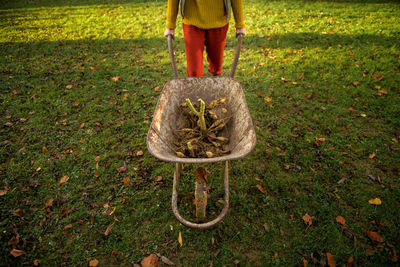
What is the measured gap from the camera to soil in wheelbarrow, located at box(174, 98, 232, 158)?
6.22ft

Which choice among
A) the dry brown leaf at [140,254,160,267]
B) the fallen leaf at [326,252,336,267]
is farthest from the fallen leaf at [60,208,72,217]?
the fallen leaf at [326,252,336,267]

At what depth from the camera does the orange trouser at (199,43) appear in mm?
2492

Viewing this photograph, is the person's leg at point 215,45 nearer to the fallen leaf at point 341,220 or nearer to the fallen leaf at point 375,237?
the fallen leaf at point 341,220

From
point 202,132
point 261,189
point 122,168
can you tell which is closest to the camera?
point 202,132

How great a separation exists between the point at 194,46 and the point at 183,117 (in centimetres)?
95

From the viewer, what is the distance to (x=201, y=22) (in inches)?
94.3

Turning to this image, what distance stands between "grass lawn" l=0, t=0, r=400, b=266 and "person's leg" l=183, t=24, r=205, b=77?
1349 millimetres

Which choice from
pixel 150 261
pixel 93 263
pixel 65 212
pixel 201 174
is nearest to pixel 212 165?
pixel 201 174

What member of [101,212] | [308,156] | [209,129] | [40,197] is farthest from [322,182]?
[40,197]

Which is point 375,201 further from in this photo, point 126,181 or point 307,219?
point 126,181

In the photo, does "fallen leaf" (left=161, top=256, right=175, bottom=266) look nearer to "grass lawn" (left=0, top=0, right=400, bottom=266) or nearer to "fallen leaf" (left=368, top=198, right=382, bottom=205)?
"grass lawn" (left=0, top=0, right=400, bottom=266)

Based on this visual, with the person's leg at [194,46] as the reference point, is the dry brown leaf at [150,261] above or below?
below

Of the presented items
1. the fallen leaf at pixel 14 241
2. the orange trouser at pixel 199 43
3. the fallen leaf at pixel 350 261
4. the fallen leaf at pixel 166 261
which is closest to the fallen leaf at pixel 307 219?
the fallen leaf at pixel 350 261

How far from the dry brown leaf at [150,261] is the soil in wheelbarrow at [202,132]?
1.15 meters
